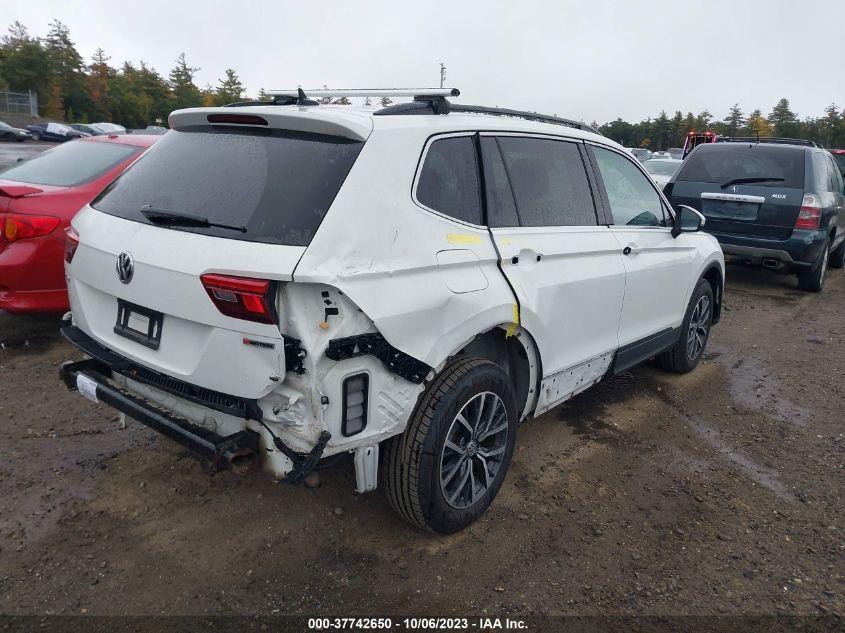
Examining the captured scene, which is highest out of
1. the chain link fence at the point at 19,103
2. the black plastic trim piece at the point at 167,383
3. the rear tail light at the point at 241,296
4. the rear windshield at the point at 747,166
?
the chain link fence at the point at 19,103

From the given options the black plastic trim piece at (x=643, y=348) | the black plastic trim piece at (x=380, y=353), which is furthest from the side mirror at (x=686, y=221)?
the black plastic trim piece at (x=380, y=353)

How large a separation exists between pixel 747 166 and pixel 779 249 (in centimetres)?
117

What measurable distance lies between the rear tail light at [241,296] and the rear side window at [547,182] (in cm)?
149

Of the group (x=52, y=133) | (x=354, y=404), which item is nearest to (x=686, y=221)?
(x=354, y=404)

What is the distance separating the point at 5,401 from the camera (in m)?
4.07

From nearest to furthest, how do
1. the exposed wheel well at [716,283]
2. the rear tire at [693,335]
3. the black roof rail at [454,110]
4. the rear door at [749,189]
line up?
the black roof rail at [454,110] → the rear tire at [693,335] → the exposed wheel well at [716,283] → the rear door at [749,189]

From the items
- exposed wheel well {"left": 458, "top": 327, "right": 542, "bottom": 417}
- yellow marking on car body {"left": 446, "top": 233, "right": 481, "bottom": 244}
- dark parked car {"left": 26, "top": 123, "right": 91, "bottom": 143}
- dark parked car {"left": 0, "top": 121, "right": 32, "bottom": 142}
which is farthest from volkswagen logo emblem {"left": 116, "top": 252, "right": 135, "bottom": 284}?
dark parked car {"left": 26, "top": 123, "right": 91, "bottom": 143}

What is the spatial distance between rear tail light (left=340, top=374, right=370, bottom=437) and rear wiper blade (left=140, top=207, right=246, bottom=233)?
0.71m

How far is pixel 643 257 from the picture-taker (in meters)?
4.13

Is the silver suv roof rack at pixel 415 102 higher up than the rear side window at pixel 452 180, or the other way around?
the silver suv roof rack at pixel 415 102

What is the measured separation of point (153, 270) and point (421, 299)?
1076 millimetres

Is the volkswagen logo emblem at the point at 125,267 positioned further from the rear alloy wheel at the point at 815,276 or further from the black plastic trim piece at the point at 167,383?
the rear alloy wheel at the point at 815,276

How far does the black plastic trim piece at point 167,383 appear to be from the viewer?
2.39 meters

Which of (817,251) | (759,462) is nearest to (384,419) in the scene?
(759,462)
